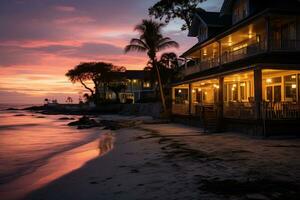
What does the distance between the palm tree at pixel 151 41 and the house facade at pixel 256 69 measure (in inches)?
331

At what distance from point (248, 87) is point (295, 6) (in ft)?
22.4

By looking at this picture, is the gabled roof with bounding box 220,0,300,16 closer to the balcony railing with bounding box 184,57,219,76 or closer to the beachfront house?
the balcony railing with bounding box 184,57,219,76

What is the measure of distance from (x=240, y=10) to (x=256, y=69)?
36.7 ft

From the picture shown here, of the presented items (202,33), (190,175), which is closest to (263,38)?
(202,33)

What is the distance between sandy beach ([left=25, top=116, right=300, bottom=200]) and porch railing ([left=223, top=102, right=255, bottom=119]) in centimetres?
475

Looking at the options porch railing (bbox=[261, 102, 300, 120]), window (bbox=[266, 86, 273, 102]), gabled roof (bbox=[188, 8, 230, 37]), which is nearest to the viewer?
porch railing (bbox=[261, 102, 300, 120])

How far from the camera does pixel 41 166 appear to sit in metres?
15.1

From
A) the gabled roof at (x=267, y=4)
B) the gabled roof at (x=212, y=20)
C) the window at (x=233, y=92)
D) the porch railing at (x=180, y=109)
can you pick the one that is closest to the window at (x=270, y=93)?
the window at (x=233, y=92)

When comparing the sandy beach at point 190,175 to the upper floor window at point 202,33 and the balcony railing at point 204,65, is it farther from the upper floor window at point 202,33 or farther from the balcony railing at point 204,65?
the upper floor window at point 202,33

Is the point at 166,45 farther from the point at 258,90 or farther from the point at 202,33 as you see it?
the point at 258,90

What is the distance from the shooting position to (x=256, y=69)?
19062 mm

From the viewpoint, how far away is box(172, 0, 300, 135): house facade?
61.7 feet

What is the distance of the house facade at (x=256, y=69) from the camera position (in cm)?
1881

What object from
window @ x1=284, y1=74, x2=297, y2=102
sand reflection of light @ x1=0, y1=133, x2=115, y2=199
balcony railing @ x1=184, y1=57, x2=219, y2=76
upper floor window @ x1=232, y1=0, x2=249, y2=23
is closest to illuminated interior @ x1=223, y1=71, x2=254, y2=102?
balcony railing @ x1=184, y1=57, x2=219, y2=76
